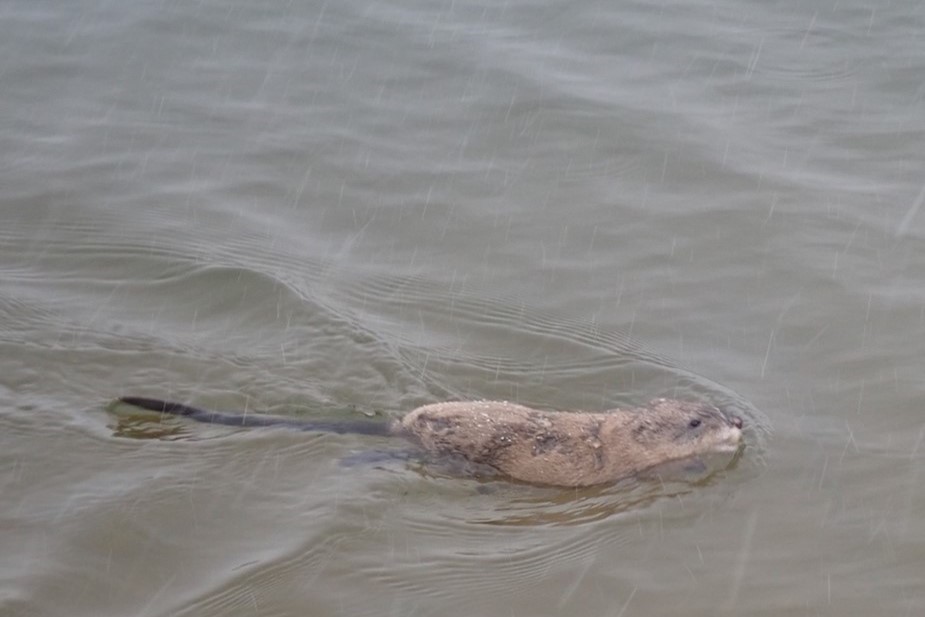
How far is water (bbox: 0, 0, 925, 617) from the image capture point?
5.47 meters

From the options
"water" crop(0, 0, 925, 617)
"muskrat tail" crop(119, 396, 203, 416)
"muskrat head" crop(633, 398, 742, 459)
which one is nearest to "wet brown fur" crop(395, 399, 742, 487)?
"muskrat head" crop(633, 398, 742, 459)

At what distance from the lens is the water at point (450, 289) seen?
5469mm

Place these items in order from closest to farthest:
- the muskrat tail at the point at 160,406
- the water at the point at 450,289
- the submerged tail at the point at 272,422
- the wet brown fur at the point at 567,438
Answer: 1. the water at the point at 450,289
2. the wet brown fur at the point at 567,438
3. the muskrat tail at the point at 160,406
4. the submerged tail at the point at 272,422

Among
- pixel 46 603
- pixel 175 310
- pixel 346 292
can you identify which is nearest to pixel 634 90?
pixel 346 292

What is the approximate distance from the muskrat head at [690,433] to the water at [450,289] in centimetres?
17

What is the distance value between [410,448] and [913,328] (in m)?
3.04

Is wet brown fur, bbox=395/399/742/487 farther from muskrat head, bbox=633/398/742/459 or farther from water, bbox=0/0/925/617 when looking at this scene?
water, bbox=0/0/925/617

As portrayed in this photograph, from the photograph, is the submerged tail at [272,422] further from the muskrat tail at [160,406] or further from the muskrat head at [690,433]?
the muskrat head at [690,433]

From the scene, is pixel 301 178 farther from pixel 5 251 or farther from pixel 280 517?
pixel 280 517

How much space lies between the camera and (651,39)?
11.4m

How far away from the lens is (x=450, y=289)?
26.3 ft

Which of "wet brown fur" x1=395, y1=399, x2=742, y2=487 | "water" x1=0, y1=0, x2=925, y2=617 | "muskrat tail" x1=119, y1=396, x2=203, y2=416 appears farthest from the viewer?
"muskrat tail" x1=119, y1=396, x2=203, y2=416

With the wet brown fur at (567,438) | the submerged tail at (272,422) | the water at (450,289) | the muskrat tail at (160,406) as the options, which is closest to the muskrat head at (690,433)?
the wet brown fur at (567,438)

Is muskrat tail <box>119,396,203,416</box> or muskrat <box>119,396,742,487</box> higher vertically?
muskrat <box>119,396,742,487</box>
